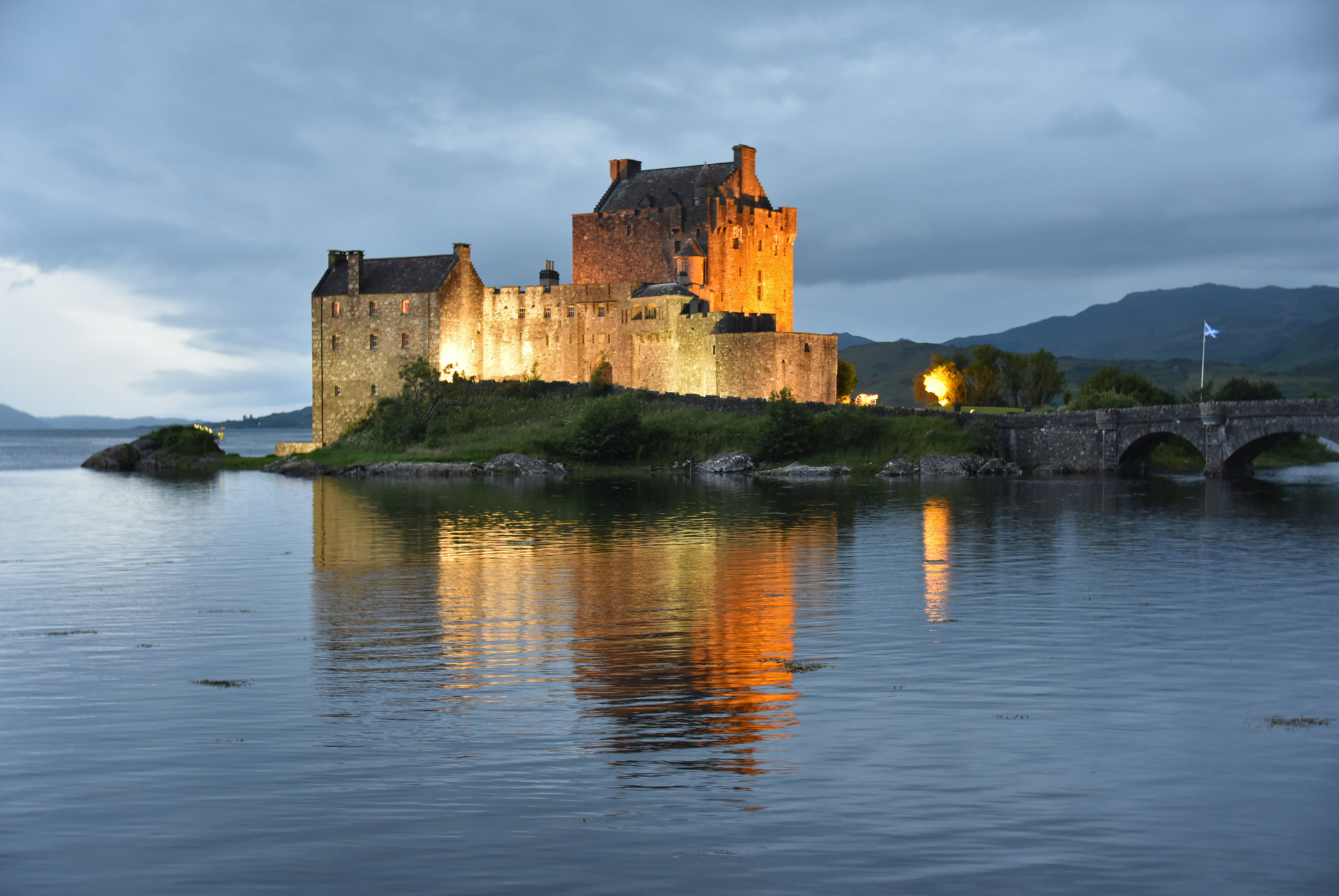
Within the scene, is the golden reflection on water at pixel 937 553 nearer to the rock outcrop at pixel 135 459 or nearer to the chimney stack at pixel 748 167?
the chimney stack at pixel 748 167

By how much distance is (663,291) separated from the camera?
83.4 meters

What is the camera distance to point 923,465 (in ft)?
226

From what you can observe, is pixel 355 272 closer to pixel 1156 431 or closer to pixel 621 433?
pixel 621 433

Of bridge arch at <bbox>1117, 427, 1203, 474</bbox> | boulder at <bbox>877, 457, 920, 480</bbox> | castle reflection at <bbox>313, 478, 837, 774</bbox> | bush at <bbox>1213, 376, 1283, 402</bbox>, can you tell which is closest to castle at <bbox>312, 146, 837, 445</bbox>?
boulder at <bbox>877, 457, 920, 480</bbox>

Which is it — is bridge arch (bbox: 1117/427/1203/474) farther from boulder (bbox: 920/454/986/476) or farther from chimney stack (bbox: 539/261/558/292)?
chimney stack (bbox: 539/261/558/292)

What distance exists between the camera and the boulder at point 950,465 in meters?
68.1

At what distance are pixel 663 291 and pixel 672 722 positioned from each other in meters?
70.3

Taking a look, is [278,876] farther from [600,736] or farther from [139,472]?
[139,472]

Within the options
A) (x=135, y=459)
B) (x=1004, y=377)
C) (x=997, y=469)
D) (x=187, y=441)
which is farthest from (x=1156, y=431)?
(x=135, y=459)

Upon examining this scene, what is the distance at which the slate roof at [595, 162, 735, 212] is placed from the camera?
89.1 metres

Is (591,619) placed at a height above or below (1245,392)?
below

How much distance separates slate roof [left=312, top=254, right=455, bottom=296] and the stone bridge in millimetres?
37130

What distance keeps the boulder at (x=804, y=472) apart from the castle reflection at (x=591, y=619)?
25.7m

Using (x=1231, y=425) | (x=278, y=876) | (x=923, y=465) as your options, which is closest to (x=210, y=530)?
(x=278, y=876)
